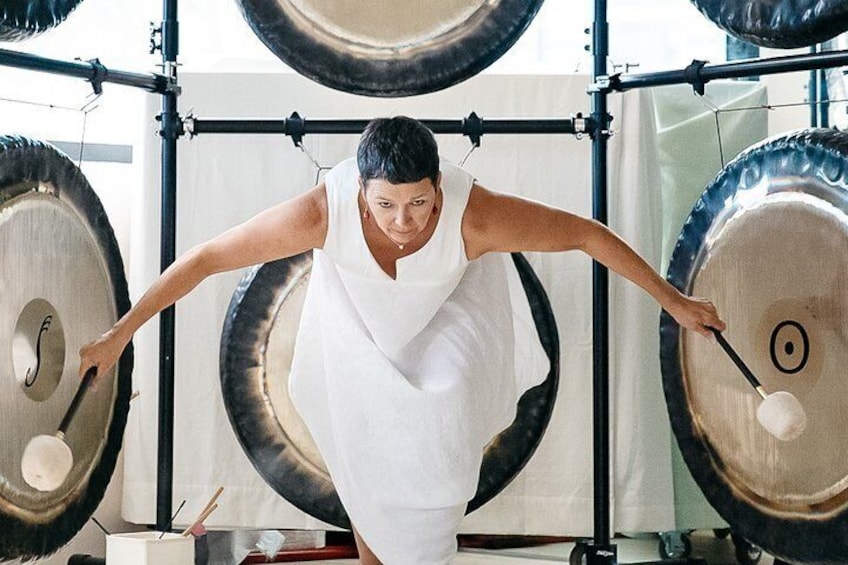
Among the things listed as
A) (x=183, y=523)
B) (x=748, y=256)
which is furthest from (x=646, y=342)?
(x=183, y=523)

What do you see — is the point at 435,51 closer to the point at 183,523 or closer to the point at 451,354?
the point at 451,354

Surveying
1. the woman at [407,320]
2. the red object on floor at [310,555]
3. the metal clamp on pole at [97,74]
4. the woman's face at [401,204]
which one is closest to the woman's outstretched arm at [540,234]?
the woman at [407,320]

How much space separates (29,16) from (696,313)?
3.97ft

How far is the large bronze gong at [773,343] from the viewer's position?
2.18m

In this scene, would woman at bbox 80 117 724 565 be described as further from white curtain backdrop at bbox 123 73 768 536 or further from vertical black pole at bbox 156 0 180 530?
white curtain backdrop at bbox 123 73 768 536

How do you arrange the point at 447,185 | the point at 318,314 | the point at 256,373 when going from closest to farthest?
the point at 447,185
the point at 318,314
the point at 256,373

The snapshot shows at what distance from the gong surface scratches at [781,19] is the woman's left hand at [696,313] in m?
0.46

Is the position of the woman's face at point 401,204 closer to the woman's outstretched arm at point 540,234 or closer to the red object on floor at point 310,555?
the woman's outstretched arm at point 540,234

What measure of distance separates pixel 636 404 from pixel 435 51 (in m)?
1.06

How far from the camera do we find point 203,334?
117 inches

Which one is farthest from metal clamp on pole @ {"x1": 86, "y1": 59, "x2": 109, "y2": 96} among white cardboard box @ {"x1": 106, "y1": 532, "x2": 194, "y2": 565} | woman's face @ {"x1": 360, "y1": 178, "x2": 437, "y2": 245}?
white cardboard box @ {"x1": 106, "y1": 532, "x2": 194, "y2": 565}

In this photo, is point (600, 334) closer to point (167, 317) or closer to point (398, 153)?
point (398, 153)

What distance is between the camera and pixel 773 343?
7.63 feet

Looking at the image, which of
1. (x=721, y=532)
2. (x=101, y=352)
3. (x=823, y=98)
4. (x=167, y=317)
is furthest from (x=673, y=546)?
(x=101, y=352)
